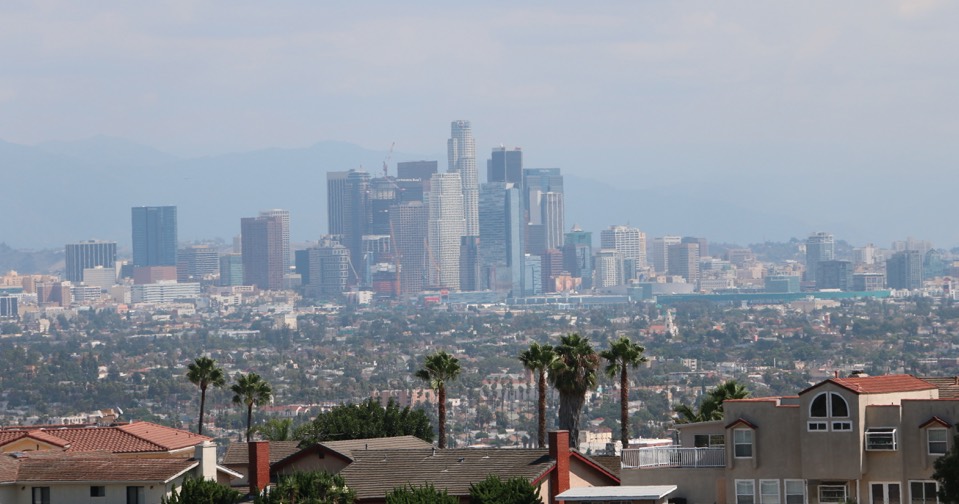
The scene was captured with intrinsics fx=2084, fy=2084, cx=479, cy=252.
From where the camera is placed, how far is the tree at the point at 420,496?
4603cm

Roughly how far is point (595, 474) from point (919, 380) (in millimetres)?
8228

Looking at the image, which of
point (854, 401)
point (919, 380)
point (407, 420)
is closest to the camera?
point (854, 401)

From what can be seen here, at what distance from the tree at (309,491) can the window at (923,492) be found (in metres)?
12.7

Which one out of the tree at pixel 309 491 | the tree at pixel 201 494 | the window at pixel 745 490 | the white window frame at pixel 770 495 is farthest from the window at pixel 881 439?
the tree at pixel 201 494

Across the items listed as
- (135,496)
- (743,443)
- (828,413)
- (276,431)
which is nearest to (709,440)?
(743,443)

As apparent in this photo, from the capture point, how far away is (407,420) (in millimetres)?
86812

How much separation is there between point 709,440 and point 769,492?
274cm

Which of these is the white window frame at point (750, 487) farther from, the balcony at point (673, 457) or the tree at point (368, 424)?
the tree at point (368, 424)

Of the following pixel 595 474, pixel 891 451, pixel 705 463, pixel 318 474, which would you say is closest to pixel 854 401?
pixel 891 451

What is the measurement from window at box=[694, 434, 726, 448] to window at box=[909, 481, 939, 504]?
A: 4.94 metres

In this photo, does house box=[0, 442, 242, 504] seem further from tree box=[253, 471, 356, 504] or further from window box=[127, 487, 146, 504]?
tree box=[253, 471, 356, 504]

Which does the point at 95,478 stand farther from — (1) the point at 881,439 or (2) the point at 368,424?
(2) the point at 368,424

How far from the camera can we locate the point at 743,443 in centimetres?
4762

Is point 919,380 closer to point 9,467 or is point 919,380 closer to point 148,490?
point 148,490
